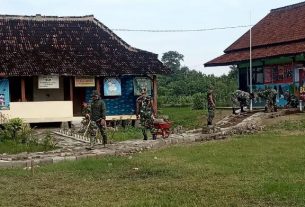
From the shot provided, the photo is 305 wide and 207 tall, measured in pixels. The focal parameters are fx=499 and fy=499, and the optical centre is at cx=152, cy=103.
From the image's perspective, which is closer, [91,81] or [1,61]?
[1,61]

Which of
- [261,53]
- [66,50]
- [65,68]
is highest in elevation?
[66,50]

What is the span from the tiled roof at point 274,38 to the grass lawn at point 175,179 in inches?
466

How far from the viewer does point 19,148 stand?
49.5ft

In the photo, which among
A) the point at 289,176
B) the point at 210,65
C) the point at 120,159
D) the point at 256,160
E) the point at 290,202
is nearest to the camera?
the point at 290,202

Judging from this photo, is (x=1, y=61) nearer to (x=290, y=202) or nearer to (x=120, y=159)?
(x=120, y=159)

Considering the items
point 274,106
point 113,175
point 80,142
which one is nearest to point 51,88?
point 80,142

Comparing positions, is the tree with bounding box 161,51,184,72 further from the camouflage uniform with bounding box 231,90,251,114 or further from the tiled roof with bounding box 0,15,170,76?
the camouflage uniform with bounding box 231,90,251,114

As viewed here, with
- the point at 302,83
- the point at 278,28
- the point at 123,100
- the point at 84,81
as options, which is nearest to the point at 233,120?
the point at 302,83

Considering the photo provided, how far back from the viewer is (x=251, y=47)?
1065 inches

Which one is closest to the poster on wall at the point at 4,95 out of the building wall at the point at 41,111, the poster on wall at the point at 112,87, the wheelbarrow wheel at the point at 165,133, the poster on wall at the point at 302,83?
the building wall at the point at 41,111

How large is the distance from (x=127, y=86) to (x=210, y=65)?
574 cm

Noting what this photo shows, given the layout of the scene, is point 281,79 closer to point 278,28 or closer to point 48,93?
point 278,28

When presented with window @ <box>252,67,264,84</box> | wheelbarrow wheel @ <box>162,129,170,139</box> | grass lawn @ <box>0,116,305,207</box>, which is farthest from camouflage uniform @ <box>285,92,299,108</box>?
grass lawn @ <box>0,116,305,207</box>

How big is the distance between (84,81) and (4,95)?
12.6ft
